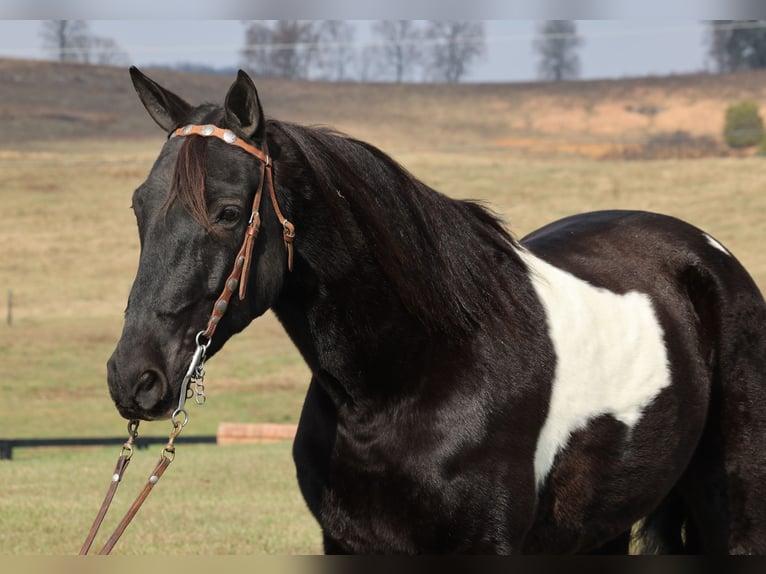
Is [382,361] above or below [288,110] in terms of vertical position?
above

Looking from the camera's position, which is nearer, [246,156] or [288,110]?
[246,156]

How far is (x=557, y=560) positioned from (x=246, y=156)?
1.50 meters

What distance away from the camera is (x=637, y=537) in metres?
4.91

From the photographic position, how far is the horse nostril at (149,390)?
298cm

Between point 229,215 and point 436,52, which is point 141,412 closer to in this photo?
point 229,215

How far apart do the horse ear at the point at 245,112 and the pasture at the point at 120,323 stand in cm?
108

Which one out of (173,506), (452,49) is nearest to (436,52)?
(452,49)

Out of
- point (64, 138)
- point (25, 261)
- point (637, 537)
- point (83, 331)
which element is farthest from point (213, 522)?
point (64, 138)

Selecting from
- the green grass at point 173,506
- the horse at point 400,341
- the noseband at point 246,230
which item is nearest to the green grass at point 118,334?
the green grass at point 173,506

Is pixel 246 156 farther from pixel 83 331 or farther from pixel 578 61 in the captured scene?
pixel 578 61

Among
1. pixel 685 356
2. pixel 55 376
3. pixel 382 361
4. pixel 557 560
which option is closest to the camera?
pixel 557 560

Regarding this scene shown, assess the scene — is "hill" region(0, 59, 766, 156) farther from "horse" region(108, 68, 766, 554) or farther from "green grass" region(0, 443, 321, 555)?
"horse" region(108, 68, 766, 554)

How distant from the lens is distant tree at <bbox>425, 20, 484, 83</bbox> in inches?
1777

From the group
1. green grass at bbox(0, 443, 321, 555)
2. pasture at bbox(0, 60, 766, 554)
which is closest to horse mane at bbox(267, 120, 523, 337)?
pasture at bbox(0, 60, 766, 554)
